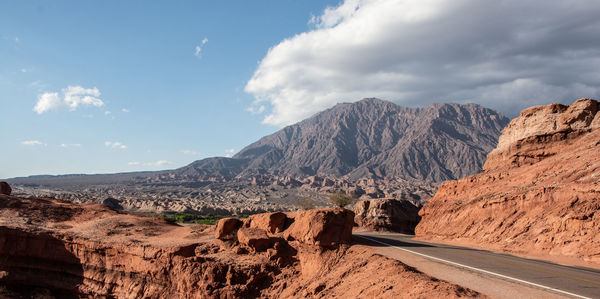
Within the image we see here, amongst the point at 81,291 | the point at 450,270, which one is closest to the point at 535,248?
the point at 450,270

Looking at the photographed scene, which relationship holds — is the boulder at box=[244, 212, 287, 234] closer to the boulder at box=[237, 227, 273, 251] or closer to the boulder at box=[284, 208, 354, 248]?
the boulder at box=[237, 227, 273, 251]

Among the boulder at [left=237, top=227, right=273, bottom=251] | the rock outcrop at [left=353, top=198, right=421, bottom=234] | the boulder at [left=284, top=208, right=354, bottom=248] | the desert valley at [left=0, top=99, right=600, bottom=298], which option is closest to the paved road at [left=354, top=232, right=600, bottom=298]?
the desert valley at [left=0, top=99, right=600, bottom=298]

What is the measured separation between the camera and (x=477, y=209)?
24.9 meters

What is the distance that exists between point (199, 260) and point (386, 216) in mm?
24990

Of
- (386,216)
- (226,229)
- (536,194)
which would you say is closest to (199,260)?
(226,229)

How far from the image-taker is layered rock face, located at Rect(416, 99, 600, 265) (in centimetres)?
1767

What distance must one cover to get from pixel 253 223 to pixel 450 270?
1156cm

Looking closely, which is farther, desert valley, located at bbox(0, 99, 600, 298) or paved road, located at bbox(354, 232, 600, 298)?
desert valley, located at bbox(0, 99, 600, 298)

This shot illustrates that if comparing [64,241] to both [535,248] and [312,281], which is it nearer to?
[312,281]

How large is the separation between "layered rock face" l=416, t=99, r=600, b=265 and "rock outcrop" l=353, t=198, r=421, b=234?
19.2 feet

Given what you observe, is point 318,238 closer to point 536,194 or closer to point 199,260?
point 199,260

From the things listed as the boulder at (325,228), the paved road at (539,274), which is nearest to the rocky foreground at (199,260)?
the boulder at (325,228)

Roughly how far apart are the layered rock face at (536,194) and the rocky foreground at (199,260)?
11.3 meters

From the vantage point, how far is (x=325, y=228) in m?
15.7
